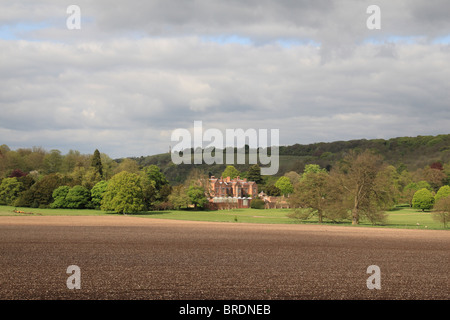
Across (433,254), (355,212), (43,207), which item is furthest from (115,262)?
(43,207)

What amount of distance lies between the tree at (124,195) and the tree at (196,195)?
689 inches

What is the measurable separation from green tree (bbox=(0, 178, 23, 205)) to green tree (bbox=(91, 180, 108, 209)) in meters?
18.7

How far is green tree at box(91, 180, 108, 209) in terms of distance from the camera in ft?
336

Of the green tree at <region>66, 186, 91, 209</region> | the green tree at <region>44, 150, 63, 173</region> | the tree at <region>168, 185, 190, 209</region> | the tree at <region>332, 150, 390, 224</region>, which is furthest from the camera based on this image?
the green tree at <region>44, 150, 63, 173</region>

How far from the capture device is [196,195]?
110188 mm

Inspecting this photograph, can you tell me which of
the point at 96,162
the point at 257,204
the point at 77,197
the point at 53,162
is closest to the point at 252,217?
the point at 77,197

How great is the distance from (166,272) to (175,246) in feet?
37.0

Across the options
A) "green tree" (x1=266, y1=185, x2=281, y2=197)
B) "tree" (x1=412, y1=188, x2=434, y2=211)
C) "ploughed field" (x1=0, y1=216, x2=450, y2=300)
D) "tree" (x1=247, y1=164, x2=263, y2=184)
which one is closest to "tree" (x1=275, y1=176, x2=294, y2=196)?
"green tree" (x1=266, y1=185, x2=281, y2=197)

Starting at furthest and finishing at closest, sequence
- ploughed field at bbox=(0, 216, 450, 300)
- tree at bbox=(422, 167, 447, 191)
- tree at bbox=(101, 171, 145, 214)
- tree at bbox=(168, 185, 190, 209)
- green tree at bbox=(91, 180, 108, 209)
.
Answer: tree at bbox=(422, 167, 447, 191) < tree at bbox=(168, 185, 190, 209) < green tree at bbox=(91, 180, 108, 209) < tree at bbox=(101, 171, 145, 214) < ploughed field at bbox=(0, 216, 450, 300)

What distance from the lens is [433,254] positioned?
30781mm

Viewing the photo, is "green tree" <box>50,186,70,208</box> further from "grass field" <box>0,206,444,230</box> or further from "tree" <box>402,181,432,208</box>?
"tree" <box>402,181,432,208</box>

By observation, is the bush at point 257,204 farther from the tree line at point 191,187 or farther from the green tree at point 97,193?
the green tree at point 97,193

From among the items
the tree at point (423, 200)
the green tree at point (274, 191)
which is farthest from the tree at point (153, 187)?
the tree at point (423, 200)

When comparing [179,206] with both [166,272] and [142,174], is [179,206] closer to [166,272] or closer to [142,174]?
[142,174]
